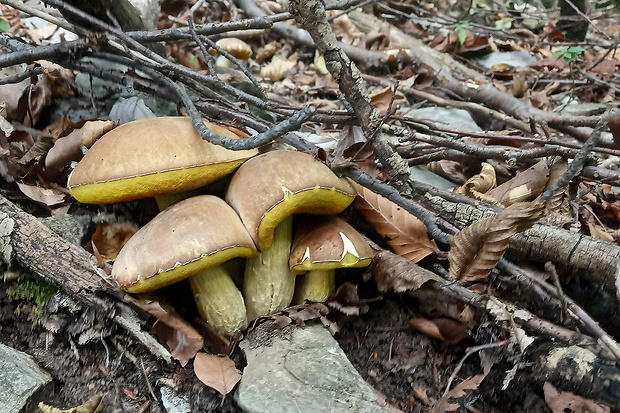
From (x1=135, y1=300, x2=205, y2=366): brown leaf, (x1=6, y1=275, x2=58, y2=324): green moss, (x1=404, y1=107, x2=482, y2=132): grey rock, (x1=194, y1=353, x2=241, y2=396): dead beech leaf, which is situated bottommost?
(x1=404, y1=107, x2=482, y2=132): grey rock

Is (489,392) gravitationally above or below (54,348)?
below

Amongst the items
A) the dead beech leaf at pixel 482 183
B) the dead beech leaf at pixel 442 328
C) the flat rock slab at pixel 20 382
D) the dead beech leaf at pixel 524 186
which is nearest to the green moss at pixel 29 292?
the flat rock slab at pixel 20 382

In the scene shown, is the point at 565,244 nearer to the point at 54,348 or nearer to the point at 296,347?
the point at 296,347

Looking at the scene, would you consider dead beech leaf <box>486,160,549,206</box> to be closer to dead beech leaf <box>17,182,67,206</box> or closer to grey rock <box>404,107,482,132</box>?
grey rock <box>404,107,482,132</box>

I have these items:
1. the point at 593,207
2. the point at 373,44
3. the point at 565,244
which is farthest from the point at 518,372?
the point at 373,44

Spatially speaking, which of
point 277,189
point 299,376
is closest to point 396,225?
point 277,189

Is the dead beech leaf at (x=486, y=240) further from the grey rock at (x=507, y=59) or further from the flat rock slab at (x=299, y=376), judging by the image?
the grey rock at (x=507, y=59)

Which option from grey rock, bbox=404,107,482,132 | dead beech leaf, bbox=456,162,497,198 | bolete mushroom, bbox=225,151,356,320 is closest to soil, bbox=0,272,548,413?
bolete mushroom, bbox=225,151,356,320
